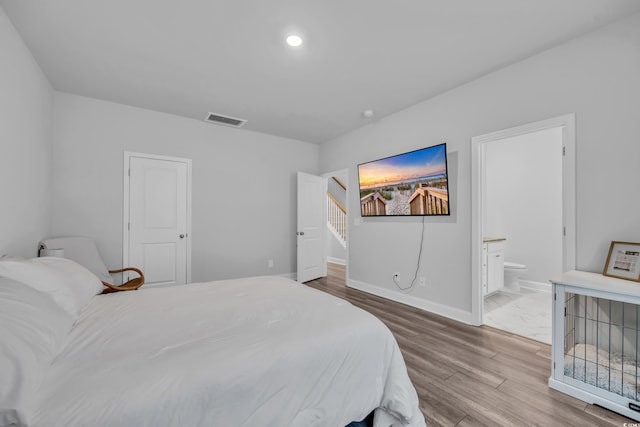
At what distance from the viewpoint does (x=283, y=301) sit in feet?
5.93

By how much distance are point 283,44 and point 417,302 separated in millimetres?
3278

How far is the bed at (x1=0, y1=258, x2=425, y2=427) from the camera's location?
880mm

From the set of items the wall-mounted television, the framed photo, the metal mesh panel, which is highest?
the wall-mounted television

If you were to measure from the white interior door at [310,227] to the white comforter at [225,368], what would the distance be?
3.14 m

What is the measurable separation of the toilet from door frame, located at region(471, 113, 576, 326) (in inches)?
69.8

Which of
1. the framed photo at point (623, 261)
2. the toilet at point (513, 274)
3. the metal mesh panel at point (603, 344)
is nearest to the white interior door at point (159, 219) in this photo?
the metal mesh panel at point (603, 344)

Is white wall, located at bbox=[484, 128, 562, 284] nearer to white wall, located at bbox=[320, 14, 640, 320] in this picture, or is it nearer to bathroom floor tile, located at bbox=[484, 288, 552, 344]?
bathroom floor tile, located at bbox=[484, 288, 552, 344]

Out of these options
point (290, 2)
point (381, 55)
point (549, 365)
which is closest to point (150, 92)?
point (290, 2)

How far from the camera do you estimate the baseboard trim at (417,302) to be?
306 centimetres

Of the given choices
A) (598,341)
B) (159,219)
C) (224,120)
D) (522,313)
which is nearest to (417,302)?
(522,313)

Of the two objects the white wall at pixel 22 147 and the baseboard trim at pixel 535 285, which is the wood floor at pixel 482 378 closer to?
the baseboard trim at pixel 535 285

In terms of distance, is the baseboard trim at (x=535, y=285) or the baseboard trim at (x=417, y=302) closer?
the baseboard trim at (x=417, y=302)

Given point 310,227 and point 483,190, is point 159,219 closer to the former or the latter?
point 310,227

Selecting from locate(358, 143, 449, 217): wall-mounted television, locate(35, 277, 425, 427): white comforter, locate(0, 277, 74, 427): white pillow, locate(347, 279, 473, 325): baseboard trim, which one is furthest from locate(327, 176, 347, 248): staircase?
locate(0, 277, 74, 427): white pillow
